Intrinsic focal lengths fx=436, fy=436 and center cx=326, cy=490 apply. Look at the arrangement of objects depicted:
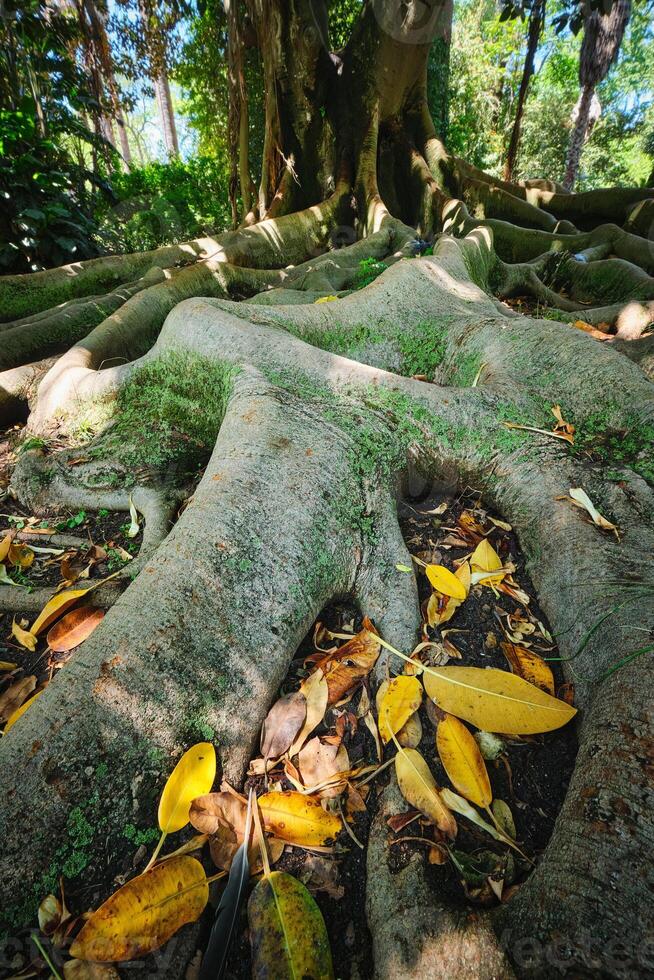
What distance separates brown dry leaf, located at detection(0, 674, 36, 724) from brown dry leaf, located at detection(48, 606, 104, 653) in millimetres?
108

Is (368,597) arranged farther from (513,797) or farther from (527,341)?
(527,341)

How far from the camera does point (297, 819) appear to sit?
91 centimetres

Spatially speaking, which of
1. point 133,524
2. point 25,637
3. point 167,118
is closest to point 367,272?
point 133,524

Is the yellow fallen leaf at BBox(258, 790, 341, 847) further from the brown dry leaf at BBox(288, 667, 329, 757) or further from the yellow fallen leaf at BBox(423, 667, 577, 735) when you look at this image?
the yellow fallen leaf at BBox(423, 667, 577, 735)

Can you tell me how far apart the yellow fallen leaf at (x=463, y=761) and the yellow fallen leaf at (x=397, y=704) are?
8cm

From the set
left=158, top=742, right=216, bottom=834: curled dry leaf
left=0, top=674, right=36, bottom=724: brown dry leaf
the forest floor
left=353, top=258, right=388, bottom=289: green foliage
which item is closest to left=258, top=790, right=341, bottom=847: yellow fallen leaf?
the forest floor

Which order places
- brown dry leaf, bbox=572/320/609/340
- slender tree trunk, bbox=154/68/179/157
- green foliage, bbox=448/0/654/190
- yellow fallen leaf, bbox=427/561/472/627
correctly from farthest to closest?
slender tree trunk, bbox=154/68/179/157
green foliage, bbox=448/0/654/190
brown dry leaf, bbox=572/320/609/340
yellow fallen leaf, bbox=427/561/472/627

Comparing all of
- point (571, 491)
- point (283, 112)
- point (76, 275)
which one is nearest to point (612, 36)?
point (283, 112)

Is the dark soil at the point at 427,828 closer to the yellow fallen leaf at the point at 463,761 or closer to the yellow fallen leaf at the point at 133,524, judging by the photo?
the yellow fallen leaf at the point at 463,761

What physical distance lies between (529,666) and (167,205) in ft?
37.4

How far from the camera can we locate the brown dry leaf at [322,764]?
3.19 ft

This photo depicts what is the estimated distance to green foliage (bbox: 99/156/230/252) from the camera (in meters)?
8.98

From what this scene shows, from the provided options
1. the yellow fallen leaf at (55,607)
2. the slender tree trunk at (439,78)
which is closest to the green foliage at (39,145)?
the yellow fallen leaf at (55,607)

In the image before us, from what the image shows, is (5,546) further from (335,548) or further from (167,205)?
(167,205)
